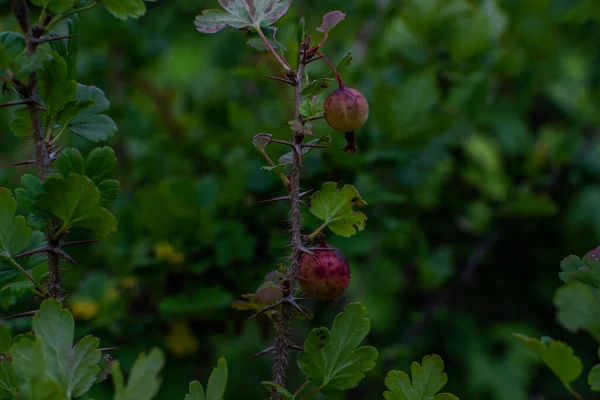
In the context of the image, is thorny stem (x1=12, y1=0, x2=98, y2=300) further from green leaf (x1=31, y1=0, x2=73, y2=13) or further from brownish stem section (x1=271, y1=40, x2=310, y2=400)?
brownish stem section (x1=271, y1=40, x2=310, y2=400)

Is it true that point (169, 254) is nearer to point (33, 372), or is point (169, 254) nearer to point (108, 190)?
point (108, 190)

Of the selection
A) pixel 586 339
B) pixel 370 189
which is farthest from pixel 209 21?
pixel 586 339

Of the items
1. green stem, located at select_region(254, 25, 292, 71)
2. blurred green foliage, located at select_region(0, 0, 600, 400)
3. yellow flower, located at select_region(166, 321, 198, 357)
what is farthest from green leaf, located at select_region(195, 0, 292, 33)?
yellow flower, located at select_region(166, 321, 198, 357)

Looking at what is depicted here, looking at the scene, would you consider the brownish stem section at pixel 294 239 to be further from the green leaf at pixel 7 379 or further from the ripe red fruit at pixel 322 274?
the green leaf at pixel 7 379

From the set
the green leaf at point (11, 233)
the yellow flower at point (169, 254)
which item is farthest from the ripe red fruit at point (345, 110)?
the yellow flower at point (169, 254)

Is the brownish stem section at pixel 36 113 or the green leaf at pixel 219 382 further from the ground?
the brownish stem section at pixel 36 113

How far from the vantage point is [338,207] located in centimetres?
67

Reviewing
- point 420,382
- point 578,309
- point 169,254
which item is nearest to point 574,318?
point 578,309

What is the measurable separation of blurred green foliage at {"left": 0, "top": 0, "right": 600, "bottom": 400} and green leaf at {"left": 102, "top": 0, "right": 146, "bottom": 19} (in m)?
0.56

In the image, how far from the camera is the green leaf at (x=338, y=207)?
0.67 metres

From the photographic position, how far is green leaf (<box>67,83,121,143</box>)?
69cm

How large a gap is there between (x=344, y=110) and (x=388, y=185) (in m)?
0.89

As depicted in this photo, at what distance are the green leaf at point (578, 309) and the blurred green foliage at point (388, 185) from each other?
60 cm

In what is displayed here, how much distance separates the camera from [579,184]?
1724 mm
